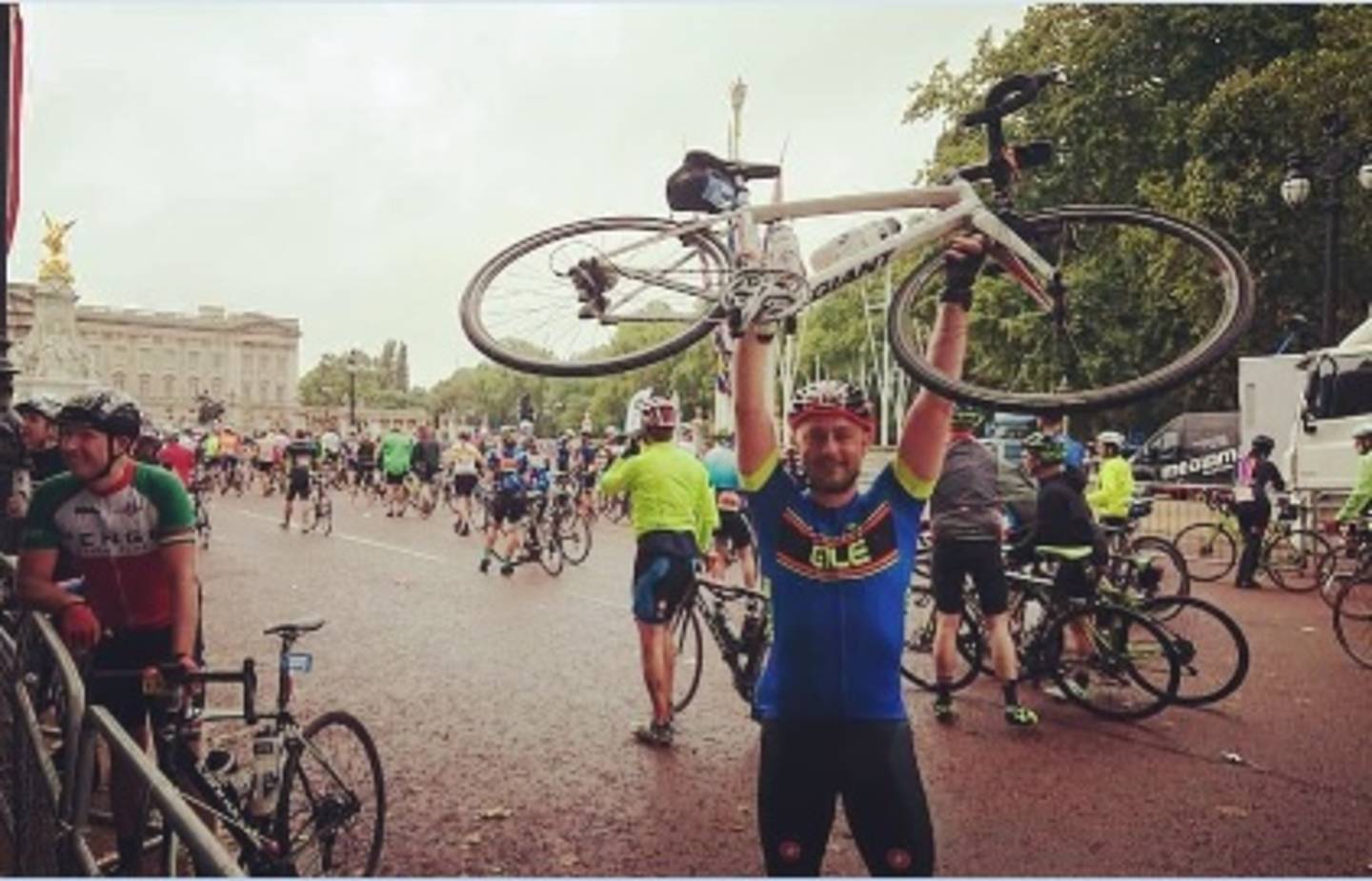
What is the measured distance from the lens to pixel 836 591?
3029mm

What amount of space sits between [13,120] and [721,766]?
204 inches

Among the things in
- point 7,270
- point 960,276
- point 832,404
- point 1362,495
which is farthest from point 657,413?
point 1362,495

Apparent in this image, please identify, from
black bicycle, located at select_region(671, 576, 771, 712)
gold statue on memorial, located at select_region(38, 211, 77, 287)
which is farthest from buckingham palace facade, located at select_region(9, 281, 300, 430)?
black bicycle, located at select_region(671, 576, 771, 712)

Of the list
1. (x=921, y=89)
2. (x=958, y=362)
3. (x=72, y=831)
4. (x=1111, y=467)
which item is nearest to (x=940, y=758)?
(x=958, y=362)

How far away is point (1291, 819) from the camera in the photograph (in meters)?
4.90

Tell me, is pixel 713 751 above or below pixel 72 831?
below

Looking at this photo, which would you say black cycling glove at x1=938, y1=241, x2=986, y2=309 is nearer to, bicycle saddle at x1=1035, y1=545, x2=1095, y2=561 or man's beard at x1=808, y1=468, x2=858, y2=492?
man's beard at x1=808, y1=468, x2=858, y2=492

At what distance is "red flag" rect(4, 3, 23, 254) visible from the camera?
5.69 m

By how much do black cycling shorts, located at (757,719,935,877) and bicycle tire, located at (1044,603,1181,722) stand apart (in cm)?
427

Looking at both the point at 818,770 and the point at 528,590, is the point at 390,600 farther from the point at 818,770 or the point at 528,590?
the point at 818,770

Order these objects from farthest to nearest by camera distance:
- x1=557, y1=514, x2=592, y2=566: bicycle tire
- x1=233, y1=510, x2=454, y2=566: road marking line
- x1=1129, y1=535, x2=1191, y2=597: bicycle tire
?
x1=233, y1=510, x2=454, y2=566: road marking line → x1=557, y1=514, x2=592, y2=566: bicycle tire → x1=1129, y1=535, x2=1191, y2=597: bicycle tire

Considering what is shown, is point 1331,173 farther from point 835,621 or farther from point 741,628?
point 835,621

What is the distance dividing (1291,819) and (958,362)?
3.14 meters

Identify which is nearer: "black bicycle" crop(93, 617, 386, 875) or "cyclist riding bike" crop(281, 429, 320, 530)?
"black bicycle" crop(93, 617, 386, 875)
